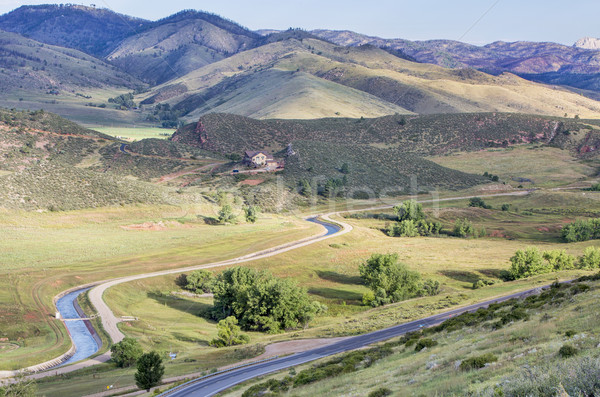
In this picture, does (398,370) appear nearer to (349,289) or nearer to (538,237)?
(349,289)

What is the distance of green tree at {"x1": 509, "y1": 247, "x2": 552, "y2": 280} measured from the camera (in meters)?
61.7

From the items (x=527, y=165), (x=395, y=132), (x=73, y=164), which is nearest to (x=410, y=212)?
(x=527, y=165)

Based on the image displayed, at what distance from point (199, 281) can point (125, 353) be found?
76.4 ft

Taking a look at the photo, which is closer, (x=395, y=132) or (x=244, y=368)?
(x=244, y=368)

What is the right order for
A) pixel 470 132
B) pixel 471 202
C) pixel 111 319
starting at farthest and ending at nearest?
pixel 470 132, pixel 471 202, pixel 111 319

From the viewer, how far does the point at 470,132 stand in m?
187

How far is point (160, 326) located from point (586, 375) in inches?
1484

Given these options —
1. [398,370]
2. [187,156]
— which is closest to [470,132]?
[187,156]

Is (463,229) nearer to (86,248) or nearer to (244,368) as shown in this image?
(86,248)

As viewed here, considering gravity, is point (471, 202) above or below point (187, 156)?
below

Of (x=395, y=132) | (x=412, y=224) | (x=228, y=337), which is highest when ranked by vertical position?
(x=395, y=132)

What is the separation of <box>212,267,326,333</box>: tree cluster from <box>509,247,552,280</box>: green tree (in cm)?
2789

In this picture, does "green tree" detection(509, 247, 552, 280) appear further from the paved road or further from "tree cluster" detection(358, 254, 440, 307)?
the paved road

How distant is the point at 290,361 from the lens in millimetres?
33500
